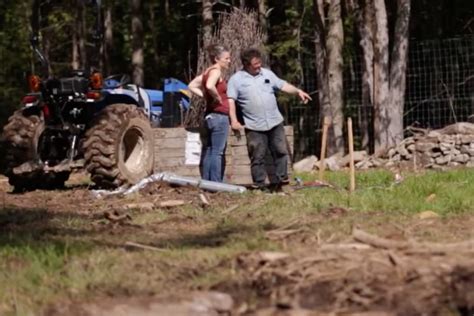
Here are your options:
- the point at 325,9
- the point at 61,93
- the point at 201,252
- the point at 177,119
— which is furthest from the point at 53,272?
the point at 325,9

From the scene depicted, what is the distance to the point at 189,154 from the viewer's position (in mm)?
13312

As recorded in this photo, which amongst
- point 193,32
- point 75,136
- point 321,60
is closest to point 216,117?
point 75,136

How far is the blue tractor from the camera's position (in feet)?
42.2

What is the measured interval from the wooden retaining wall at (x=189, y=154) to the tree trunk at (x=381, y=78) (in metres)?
7.54

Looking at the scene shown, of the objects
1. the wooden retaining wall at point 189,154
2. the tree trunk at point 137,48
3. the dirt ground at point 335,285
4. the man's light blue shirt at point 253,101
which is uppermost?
the tree trunk at point 137,48

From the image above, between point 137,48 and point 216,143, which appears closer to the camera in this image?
point 216,143

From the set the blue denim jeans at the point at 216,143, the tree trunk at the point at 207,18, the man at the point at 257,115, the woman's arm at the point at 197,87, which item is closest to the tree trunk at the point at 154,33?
the tree trunk at the point at 207,18

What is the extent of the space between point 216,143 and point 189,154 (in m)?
1.09

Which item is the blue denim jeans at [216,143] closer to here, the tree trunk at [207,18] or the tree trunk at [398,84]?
the tree trunk at [398,84]

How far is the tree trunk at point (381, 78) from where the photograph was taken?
2073 cm

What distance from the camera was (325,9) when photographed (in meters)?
24.7

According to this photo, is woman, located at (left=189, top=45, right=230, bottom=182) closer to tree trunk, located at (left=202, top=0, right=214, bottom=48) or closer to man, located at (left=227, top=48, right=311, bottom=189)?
man, located at (left=227, top=48, right=311, bottom=189)

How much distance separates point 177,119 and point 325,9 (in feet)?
30.4

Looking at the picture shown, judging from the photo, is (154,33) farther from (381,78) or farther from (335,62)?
(381,78)
